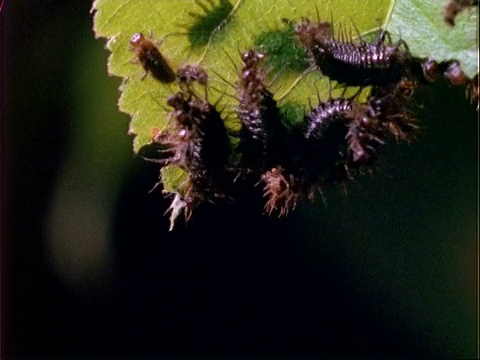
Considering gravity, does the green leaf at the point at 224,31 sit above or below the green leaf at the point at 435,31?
above

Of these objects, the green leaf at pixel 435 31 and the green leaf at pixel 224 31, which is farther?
the green leaf at pixel 224 31

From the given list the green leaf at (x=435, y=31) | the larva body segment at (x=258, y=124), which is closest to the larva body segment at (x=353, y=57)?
the green leaf at (x=435, y=31)

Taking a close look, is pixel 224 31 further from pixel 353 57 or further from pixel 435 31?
pixel 435 31

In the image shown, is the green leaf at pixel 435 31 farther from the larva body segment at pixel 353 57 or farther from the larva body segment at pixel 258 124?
the larva body segment at pixel 258 124

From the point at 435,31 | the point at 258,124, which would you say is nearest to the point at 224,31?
the point at 258,124

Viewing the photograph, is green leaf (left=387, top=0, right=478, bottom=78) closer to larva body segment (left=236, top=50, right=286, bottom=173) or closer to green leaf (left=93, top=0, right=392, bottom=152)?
green leaf (left=93, top=0, right=392, bottom=152)

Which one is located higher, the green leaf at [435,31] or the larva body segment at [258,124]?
the larva body segment at [258,124]

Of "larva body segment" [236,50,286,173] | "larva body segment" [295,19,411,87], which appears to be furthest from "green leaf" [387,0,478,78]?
"larva body segment" [236,50,286,173]
